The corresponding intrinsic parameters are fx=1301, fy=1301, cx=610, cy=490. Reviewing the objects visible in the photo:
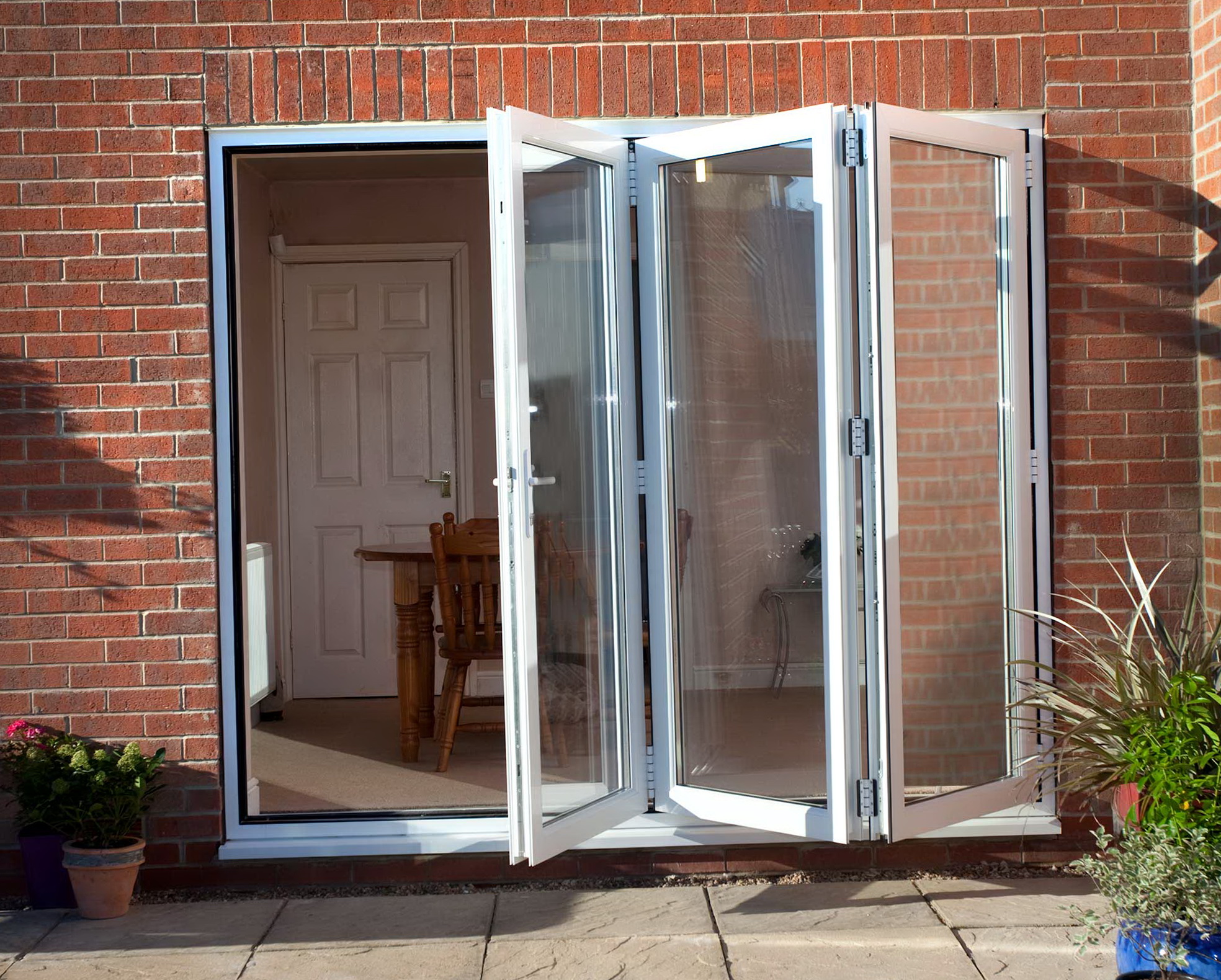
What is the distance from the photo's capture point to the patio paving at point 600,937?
9.78ft

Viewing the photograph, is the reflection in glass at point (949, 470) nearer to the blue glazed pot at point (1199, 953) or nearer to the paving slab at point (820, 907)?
the paving slab at point (820, 907)

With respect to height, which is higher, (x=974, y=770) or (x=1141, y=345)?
(x=1141, y=345)

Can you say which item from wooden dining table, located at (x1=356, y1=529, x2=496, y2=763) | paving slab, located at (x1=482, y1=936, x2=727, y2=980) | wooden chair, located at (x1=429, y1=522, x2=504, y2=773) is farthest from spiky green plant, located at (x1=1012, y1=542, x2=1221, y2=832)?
wooden dining table, located at (x1=356, y1=529, x2=496, y2=763)

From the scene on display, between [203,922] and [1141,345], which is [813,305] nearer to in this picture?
[1141,345]

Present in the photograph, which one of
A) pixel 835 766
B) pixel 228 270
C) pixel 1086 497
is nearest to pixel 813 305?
pixel 1086 497

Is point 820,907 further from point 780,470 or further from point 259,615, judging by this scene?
point 259,615

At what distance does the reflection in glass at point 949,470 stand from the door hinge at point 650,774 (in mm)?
678

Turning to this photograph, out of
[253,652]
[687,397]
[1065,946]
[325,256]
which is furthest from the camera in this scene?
[325,256]

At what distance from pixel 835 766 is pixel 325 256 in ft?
13.2

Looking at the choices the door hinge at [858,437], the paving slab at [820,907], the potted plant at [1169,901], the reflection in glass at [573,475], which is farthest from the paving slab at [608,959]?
the door hinge at [858,437]

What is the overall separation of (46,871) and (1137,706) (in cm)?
276

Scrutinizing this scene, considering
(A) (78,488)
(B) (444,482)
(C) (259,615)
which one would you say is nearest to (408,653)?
(C) (259,615)

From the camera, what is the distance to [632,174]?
3482 mm

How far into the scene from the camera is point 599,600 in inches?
136
